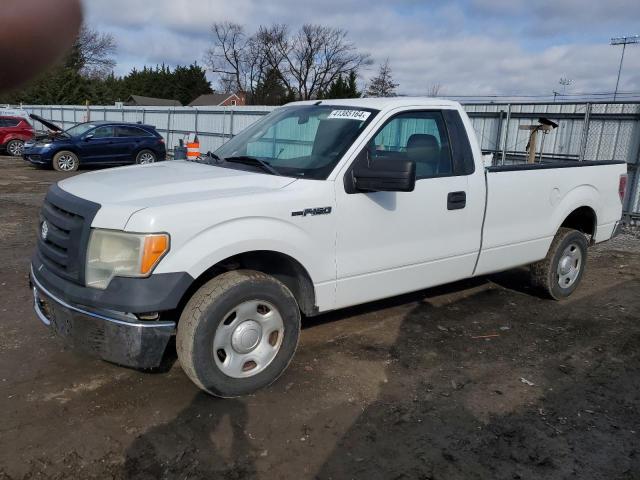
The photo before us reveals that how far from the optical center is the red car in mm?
22050

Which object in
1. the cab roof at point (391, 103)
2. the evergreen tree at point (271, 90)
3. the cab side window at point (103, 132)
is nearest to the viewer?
the cab roof at point (391, 103)

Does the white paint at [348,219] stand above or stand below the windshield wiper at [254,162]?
below

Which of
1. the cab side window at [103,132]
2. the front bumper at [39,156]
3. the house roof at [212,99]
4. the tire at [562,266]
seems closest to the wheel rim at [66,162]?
the front bumper at [39,156]

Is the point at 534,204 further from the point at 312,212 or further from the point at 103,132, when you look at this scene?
the point at 103,132

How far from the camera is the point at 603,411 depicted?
3742mm

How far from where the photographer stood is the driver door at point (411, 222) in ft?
13.5

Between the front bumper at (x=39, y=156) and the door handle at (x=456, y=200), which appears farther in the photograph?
the front bumper at (x=39, y=156)

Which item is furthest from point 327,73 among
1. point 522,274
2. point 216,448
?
point 216,448

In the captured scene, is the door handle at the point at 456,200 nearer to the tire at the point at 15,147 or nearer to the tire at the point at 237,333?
the tire at the point at 237,333

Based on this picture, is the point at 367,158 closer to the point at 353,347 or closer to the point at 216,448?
the point at 353,347

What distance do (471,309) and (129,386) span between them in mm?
3334

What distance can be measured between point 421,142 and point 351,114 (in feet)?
2.23

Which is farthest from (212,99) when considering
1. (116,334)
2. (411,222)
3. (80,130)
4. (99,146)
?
(116,334)

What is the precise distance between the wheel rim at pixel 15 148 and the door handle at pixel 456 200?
21.9 m
